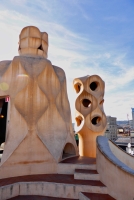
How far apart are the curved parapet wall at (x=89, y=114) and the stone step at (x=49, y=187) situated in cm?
1135

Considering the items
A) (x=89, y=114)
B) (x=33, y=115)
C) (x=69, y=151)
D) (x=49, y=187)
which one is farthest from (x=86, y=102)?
(x=49, y=187)

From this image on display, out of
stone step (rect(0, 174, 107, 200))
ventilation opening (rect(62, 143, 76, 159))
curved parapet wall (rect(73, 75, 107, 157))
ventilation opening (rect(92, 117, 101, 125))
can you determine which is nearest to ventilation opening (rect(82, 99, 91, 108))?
curved parapet wall (rect(73, 75, 107, 157))

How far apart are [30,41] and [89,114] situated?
10931 millimetres

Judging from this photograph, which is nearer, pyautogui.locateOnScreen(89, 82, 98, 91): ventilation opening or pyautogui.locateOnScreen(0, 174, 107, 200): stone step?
pyautogui.locateOnScreen(0, 174, 107, 200): stone step

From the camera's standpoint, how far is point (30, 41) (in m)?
10.8

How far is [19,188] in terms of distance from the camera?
262 inches

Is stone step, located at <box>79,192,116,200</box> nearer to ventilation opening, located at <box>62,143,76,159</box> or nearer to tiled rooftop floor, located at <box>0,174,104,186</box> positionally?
tiled rooftop floor, located at <box>0,174,104,186</box>

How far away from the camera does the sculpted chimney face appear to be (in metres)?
10.7

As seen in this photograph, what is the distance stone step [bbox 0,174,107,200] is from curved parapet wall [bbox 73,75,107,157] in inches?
447

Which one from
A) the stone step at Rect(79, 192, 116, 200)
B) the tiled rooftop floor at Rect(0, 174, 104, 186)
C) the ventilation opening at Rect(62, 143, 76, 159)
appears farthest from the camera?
the ventilation opening at Rect(62, 143, 76, 159)

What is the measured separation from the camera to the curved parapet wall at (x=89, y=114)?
A: 18281 mm

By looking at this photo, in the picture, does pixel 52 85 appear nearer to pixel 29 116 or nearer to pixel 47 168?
pixel 29 116

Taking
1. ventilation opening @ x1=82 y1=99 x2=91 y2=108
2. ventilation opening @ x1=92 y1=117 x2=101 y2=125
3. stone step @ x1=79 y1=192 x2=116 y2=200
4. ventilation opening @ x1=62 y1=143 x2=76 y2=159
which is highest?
ventilation opening @ x1=82 y1=99 x2=91 y2=108

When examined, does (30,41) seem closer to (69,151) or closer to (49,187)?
(69,151)
